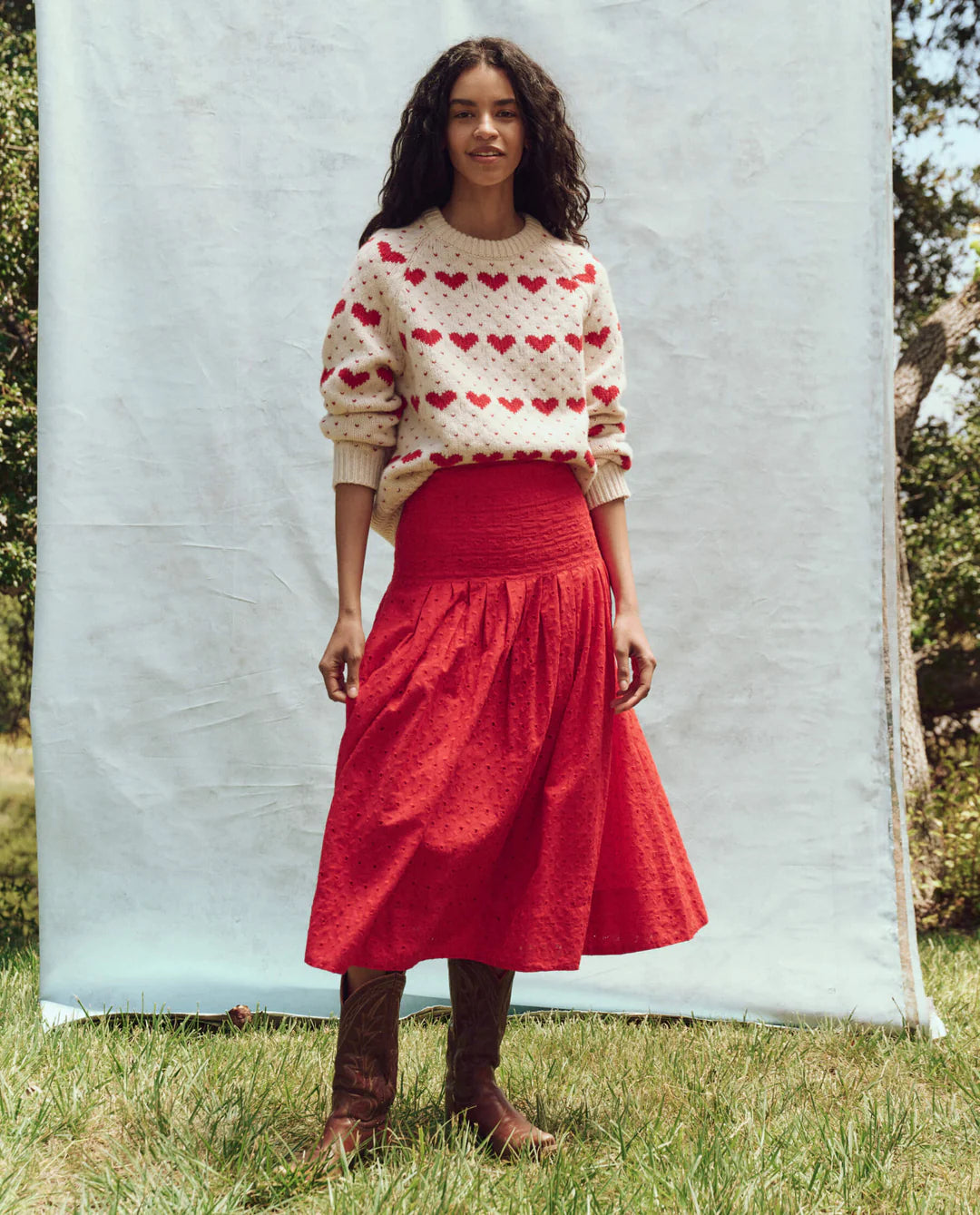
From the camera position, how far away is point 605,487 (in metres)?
1.82

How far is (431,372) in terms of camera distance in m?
1.64

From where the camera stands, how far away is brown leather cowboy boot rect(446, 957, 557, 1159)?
1.69 meters

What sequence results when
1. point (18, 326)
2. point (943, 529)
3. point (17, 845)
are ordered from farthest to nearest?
point (17, 845)
point (943, 529)
point (18, 326)

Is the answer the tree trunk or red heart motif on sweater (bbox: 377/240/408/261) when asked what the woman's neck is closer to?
red heart motif on sweater (bbox: 377/240/408/261)

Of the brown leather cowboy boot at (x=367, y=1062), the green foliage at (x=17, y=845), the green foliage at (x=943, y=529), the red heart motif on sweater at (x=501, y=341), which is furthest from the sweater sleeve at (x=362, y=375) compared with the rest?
the green foliage at (x=943, y=529)

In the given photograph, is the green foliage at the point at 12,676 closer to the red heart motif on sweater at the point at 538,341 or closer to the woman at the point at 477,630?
the woman at the point at 477,630

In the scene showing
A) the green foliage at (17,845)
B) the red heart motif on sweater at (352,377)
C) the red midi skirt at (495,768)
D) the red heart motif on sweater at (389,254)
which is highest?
the red heart motif on sweater at (389,254)

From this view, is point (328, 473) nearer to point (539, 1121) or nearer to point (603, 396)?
point (603, 396)

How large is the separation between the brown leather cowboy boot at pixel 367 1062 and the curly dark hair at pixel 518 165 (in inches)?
41.3

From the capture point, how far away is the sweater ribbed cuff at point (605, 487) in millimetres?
1819

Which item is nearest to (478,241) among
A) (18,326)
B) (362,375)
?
(362,375)

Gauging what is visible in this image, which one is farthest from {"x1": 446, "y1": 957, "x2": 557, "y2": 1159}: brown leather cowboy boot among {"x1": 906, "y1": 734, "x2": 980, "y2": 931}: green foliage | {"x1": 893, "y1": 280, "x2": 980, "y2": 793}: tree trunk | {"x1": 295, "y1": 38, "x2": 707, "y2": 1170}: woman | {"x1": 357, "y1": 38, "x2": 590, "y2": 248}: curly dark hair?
{"x1": 893, "y1": 280, "x2": 980, "y2": 793}: tree trunk

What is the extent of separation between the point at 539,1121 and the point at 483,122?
55.4 inches

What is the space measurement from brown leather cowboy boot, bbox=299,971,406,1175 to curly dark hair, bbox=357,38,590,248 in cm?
105
